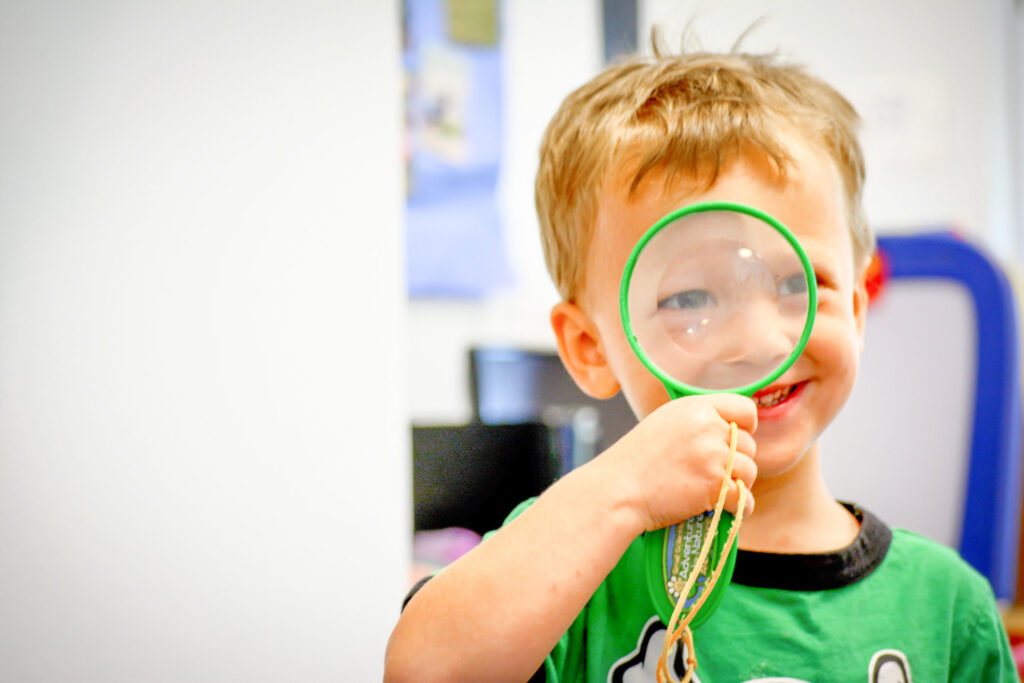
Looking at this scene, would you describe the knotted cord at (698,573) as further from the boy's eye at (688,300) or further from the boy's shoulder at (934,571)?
the boy's shoulder at (934,571)

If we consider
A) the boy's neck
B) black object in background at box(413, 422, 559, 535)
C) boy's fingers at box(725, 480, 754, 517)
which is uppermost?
boy's fingers at box(725, 480, 754, 517)

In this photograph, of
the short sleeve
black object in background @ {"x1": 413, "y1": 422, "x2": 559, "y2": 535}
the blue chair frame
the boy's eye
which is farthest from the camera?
black object in background @ {"x1": 413, "y1": 422, "x2": 559, "y2": 535}

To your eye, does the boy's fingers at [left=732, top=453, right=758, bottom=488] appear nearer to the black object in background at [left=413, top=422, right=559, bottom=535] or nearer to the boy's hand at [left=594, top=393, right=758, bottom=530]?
the boy's hand at [left=594, top=393, right=758, bottom=530]

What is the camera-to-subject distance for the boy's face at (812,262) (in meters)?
0.77

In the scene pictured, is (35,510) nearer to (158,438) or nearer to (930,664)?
(158,438)

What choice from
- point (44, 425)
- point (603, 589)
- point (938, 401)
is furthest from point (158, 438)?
point (938, 401)

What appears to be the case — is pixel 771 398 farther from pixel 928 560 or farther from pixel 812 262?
pixel 928 560

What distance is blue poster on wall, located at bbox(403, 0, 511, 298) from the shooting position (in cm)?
225

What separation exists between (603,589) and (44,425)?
1.64ft

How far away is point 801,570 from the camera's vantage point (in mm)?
813

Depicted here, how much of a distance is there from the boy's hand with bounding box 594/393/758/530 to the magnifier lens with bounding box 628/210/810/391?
52mm

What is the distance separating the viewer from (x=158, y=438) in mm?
688

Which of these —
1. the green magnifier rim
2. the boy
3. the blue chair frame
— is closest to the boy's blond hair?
the boy

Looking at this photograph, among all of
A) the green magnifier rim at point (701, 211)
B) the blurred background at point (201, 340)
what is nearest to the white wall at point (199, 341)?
the blurred background at point (201, 340)
